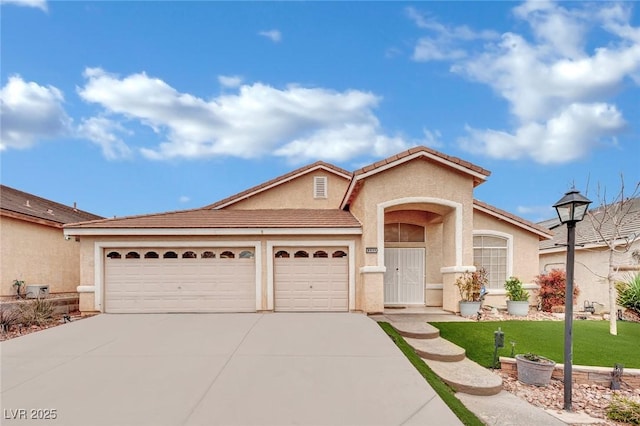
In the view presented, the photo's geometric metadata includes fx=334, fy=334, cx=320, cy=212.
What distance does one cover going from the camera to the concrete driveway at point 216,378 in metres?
4.69

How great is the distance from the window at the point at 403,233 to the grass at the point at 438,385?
4875mm

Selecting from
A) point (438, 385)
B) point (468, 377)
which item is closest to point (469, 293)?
point (468, 377)

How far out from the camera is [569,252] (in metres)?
6.43

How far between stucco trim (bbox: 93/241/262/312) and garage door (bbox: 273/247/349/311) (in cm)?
58

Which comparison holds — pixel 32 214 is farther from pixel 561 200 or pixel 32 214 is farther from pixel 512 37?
pixel 512 37

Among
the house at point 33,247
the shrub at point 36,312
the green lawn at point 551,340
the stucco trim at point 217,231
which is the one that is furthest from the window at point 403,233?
the house at point 33,247

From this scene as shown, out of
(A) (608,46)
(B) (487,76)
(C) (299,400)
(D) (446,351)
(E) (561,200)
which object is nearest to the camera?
(C) (299,400)

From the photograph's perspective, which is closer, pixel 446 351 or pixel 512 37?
pixel 446 351

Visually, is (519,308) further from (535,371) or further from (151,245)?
(151,245)

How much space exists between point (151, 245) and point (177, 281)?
155cm

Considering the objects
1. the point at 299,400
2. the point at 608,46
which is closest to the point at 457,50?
the point at 608,46

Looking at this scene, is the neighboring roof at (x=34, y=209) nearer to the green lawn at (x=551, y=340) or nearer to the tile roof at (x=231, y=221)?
the tile roof at (x=231, y=221)

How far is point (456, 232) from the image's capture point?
11.4 m

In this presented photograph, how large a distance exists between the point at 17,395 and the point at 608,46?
1890 cm
